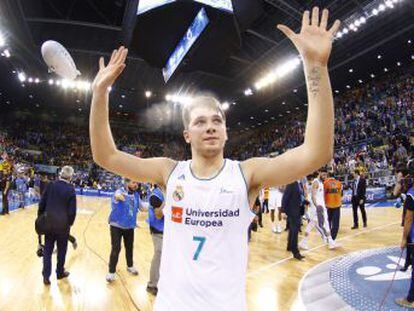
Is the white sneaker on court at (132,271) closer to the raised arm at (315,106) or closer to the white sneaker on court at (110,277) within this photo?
the white sneaker on court at (110,277)

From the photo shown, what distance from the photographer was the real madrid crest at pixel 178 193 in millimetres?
1509

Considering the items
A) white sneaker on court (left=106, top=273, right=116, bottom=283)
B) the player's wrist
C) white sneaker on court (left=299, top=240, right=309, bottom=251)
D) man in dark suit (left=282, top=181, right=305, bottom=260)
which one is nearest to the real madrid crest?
the player's wrist

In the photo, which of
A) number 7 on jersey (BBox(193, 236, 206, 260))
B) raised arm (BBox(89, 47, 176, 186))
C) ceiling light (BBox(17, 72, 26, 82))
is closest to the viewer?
number 7 on jersey (BBox(193, 236, 206, 260))

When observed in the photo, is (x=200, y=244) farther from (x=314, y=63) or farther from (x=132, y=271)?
(x=132, y=271)

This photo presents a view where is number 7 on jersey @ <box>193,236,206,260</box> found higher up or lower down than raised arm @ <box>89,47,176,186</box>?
lower down

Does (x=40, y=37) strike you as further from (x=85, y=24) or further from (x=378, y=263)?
(x=378, y=263)

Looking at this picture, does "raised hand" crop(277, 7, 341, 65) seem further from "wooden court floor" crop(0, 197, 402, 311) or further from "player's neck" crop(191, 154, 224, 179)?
"wooden court floor" crop(0, 197, 402, 311)

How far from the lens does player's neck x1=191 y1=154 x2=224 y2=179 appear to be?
1556 millimetres

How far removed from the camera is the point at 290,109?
29.5 m

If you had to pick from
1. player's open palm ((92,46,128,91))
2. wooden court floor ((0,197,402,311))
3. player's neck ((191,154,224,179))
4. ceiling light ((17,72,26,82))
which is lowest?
wooden court floor ((0,197,402,311))

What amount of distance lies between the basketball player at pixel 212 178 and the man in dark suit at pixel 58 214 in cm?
453

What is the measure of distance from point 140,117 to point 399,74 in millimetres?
23423

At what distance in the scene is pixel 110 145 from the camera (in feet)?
5.16

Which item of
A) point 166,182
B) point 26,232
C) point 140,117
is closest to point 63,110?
point 140,117
